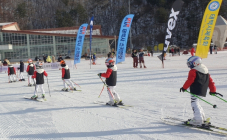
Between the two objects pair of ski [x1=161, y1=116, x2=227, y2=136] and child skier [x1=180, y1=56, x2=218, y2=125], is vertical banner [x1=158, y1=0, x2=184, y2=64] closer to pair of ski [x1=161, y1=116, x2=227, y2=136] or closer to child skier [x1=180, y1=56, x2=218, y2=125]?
pair of ski [x1=161, y1=116, x2=227, y2=136]

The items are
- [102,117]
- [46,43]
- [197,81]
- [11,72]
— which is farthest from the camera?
[46,43]

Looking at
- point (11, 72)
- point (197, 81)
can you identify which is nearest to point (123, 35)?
point (11, 72)

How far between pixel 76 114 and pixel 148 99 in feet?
8.45

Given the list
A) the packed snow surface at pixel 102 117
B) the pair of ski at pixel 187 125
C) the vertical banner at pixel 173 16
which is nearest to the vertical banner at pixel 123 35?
the vertical banner at pixel 173 16

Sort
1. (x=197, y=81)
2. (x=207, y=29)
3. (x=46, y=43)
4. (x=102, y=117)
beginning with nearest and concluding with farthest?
(x=197, y=81) → (x=102, y=117) → (x=207, y=29) → (x=46, y=43)

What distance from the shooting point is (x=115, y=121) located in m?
5.02

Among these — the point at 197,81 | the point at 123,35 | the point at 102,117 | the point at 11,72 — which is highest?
the point at 123,35

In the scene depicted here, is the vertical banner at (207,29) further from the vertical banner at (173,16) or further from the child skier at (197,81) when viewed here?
the child skier at (197,81)

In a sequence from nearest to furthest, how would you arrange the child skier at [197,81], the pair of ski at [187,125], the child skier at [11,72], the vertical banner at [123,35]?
the pair of ski at [187,125] → the child skier at [197,81] → the child skier at [11,72] → the vertical banner at [123,35]

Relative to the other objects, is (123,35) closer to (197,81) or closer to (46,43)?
(197,81)

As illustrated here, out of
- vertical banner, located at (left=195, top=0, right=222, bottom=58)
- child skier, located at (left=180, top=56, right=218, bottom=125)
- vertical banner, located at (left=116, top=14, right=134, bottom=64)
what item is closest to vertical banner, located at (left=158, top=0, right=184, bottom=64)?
vertical banner, located at (left=195, top=0, right=222, bottom=58)

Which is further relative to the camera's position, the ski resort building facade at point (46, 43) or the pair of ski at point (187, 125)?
the ski resort building facade at point (46, 43)

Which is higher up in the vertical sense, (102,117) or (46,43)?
(46,43)

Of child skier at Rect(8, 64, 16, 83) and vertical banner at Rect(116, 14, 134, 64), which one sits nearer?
child skier at Rect(8, 64, 16, 83)
